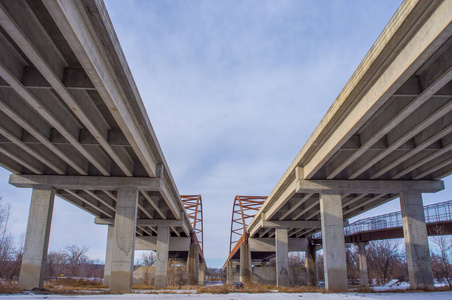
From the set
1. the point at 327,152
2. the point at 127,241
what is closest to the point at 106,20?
the point at 327,152

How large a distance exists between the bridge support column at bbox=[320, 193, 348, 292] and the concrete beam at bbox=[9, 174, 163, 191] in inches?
424

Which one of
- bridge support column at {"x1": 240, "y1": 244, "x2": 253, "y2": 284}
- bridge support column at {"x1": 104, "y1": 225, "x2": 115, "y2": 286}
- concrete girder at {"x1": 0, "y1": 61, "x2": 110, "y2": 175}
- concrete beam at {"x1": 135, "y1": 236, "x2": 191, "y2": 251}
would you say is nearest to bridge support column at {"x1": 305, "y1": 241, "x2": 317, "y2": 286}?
bridge support column at {"x1": 240, "y1": 244, "x2": 253, "y2": 284}

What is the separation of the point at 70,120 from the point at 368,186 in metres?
18.3

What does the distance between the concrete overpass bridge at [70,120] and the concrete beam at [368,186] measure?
388 inches

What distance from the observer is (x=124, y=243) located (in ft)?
74.3

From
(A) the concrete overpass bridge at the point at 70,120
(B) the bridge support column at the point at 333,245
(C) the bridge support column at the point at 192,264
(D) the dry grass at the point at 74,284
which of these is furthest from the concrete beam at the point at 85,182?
(C) the bridge support column at the point at 192,264

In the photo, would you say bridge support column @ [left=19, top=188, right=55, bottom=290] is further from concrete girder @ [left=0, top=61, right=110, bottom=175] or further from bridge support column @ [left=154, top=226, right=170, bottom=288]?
bridge support column @ [left=154, top=226, right=170, bottom=288]

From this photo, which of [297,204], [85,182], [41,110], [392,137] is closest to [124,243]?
[85,182]

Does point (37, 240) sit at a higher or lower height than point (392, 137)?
lower

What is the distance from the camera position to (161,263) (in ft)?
131

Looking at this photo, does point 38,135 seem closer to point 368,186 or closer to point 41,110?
point 41,110

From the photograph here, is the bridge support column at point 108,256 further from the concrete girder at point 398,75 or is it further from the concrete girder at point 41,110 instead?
the concrete girder at point 398,75

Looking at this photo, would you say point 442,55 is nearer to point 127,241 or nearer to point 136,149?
point 136,149

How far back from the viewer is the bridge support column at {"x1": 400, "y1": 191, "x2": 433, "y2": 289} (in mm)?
22828
